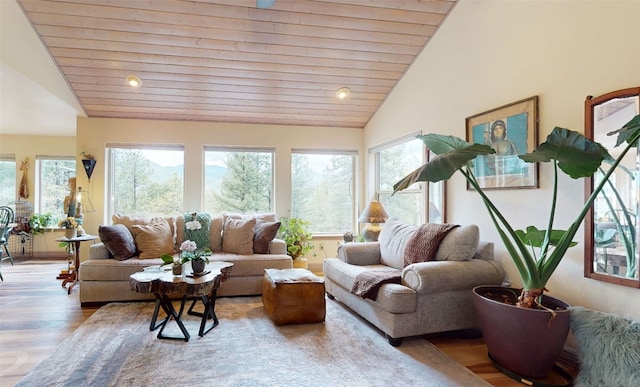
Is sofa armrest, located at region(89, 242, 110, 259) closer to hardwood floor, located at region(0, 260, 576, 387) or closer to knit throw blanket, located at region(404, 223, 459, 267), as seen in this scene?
hardwood floor, located at region(0, 260, 576, 387)

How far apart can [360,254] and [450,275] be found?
49.6 inches

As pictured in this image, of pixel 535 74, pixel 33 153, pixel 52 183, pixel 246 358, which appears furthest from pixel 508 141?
pixel 33 153

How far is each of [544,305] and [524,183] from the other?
98cm

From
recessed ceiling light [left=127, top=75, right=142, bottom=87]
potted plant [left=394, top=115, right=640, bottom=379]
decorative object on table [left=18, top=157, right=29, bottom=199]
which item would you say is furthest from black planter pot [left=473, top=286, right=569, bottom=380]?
decorative object on table [left=18, top=157, right=29, bottom=199]

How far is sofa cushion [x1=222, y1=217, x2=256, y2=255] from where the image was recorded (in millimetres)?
4180

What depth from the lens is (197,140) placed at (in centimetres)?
516

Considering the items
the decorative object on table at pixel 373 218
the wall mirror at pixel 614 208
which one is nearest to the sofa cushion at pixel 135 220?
the decorative object on table at pixel 373 218

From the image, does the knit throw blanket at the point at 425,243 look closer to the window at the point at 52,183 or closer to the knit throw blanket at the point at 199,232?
the knit throw blanket at the point at 199,232

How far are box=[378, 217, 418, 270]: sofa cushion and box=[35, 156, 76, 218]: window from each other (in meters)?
6.19

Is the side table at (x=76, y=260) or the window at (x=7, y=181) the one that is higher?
the window at (x=7, y=181)

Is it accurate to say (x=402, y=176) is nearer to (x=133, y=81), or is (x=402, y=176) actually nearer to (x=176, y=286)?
(x=176, y=286)

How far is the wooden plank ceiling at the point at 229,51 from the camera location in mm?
3416

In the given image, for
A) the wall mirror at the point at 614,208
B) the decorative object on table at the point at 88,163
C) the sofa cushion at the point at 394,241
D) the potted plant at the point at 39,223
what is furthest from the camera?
the potted plant at the point at 39,223

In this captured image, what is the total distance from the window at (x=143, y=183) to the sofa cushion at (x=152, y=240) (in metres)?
1.09
